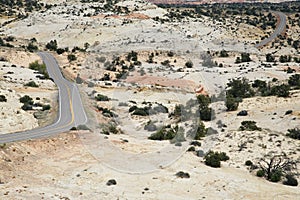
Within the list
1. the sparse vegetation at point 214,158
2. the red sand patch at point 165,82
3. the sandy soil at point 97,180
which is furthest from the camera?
the red sand patch at point 165,82

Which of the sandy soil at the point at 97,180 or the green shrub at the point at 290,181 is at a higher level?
the sandy soil at the point at 97,180

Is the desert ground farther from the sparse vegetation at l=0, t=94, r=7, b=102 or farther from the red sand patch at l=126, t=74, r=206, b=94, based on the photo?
the sparse vegetation at l=0, t=94, r=7, b=102

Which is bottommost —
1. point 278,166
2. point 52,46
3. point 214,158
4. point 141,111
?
point 52,46

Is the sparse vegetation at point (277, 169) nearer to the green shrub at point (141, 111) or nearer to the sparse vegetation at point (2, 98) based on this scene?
the green shrub at point (141, 111)

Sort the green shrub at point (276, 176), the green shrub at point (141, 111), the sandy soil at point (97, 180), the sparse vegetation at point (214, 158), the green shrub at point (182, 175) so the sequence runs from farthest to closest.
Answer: the green shrub at point (141, 111) < the sparse vegetation at point (214, 158) < the green shrub at point (276, 176) < the green shrub at point (182, 175) < the sandy soil at point (97, 180)

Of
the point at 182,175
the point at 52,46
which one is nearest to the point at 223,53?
the point at 52,46

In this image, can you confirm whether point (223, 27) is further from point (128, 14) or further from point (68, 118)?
point (68, 118)

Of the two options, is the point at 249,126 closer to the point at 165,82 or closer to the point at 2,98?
the point at 2,98

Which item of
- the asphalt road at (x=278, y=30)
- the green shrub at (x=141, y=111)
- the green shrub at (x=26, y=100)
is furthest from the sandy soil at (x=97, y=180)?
the asphalt road at (x=278, y=30)
